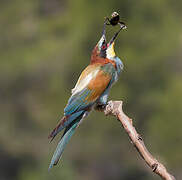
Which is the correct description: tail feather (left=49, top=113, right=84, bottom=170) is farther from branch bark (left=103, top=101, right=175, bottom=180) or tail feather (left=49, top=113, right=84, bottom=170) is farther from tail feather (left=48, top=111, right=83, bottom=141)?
branch bark (left=103, top=101, right=175, bottom=180)

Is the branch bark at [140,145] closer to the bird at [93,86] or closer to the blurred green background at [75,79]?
the bird at [93,86]

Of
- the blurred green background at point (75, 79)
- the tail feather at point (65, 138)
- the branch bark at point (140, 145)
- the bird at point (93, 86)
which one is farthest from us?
the blurred green background at point (75, 79)

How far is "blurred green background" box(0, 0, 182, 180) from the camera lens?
11.3 meters

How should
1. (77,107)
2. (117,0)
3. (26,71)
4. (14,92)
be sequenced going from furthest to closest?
(14,92), (26,71), (117,0), (77,107)

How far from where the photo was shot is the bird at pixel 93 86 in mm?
3613

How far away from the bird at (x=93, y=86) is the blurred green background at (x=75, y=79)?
5.84 metres

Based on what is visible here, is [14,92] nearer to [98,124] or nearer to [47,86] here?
[47,86]

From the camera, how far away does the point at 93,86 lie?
3.89 m

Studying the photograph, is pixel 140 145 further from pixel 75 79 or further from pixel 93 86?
pixel 75 79

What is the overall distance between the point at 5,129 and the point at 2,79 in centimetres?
123

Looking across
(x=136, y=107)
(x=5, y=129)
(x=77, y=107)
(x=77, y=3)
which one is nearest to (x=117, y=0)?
(x=77, y=3)

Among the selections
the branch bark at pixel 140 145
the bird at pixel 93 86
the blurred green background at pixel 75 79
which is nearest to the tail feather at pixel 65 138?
the bird at pixel 93 86

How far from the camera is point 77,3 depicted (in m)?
12.2

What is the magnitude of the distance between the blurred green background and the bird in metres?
5.84
